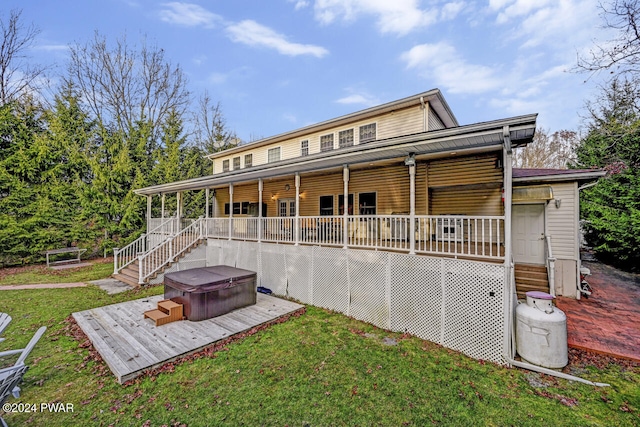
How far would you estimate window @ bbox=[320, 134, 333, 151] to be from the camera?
12.2 m

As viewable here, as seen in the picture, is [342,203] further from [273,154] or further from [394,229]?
[273,154]

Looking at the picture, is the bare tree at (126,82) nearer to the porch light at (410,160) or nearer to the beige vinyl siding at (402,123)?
the beige vinyl siding at (402,123)

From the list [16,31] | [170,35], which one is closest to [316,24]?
[170,35]

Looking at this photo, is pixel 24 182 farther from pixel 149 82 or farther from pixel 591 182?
pixel 591 182

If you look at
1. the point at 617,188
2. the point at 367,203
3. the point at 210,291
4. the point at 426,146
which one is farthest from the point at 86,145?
the point at 617,188

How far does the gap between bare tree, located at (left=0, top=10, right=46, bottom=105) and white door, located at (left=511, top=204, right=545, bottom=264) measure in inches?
1108

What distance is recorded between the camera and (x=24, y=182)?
14.0m

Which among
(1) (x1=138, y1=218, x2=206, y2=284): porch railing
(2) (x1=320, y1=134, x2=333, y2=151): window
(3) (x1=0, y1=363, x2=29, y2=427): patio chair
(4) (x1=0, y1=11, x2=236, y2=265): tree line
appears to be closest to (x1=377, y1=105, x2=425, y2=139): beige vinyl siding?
(2) (x1=320, y1=134, x2=333, y2=151): window

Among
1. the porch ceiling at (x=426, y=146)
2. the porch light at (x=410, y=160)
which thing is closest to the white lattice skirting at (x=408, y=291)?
the porch light at (x=410, y=160)

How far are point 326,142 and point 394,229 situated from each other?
6.44 metres

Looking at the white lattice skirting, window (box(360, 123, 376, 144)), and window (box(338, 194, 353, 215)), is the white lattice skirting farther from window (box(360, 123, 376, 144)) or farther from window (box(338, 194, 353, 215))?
window (box(360, 123, 376, 144))

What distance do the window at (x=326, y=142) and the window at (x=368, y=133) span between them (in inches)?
63.1

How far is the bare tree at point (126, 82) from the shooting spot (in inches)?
847

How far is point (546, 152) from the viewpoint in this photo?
2531 centimetres
